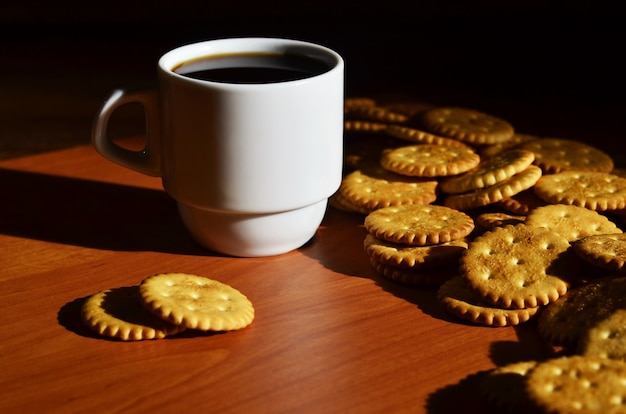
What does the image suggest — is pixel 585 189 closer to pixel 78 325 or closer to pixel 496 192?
pixel 496 192

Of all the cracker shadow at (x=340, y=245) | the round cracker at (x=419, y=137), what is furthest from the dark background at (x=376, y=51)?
the cracker shadow at (x=340, y=245)

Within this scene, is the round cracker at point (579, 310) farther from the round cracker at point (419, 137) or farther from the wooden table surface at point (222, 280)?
the round cracker at point (419, 137)

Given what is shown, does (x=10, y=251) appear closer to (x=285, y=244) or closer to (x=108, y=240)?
(x=108, y=240)

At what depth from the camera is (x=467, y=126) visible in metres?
1.03

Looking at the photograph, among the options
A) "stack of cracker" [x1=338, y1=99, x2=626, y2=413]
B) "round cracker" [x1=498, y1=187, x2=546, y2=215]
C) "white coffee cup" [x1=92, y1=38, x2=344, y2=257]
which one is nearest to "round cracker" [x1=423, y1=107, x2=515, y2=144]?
"stack of cracker" [x1=338, y1=99, x2=626, y2=413]

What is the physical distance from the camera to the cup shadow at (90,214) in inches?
34.4

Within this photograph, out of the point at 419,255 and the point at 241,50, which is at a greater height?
the point at 241,50

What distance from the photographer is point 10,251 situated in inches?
33.4

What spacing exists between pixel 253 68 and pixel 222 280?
188 mm

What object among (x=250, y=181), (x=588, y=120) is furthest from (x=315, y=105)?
(x=588, y=120)

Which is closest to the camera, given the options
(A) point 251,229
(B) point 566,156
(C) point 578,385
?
(C) point 578,385

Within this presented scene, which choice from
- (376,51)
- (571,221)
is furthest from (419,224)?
(376,51)

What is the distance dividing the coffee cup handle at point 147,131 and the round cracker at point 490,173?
28 centimetres

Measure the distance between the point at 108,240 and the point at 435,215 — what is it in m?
0.30
